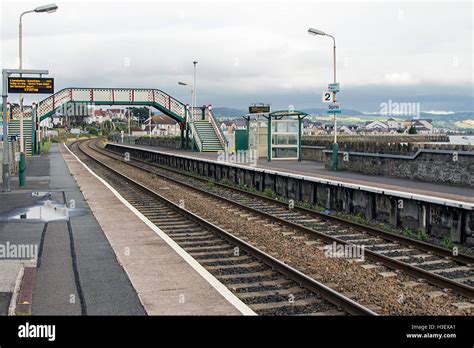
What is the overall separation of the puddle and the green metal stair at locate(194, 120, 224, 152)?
35747 millimetres

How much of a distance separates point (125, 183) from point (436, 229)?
16855mm

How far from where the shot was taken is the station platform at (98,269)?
7.63 metres

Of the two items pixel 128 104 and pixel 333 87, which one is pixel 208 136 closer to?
pixel 128 104

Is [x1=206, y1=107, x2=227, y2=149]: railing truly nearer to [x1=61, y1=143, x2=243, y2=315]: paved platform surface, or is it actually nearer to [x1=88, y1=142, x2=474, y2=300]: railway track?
[x1=88, y1=142, x2=474, y2=300]: railway track

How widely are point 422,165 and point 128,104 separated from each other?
37.0 m

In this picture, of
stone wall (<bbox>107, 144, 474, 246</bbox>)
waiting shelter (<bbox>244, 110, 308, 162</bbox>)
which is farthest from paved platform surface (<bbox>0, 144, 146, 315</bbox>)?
waiting shelter (<bbox>244, 110, 308, 162</bbox>)

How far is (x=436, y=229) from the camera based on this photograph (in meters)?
13.9

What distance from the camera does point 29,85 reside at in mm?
23125

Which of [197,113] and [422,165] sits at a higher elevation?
[197,113]

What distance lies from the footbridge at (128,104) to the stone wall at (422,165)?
28.6 meters

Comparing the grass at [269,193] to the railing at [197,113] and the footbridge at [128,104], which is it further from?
the railing at [197,113]

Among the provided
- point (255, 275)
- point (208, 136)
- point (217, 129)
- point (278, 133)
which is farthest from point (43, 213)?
point (217, 129)

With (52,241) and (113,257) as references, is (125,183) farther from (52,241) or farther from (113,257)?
(113,257)

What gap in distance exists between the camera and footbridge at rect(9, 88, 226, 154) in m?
53.8
